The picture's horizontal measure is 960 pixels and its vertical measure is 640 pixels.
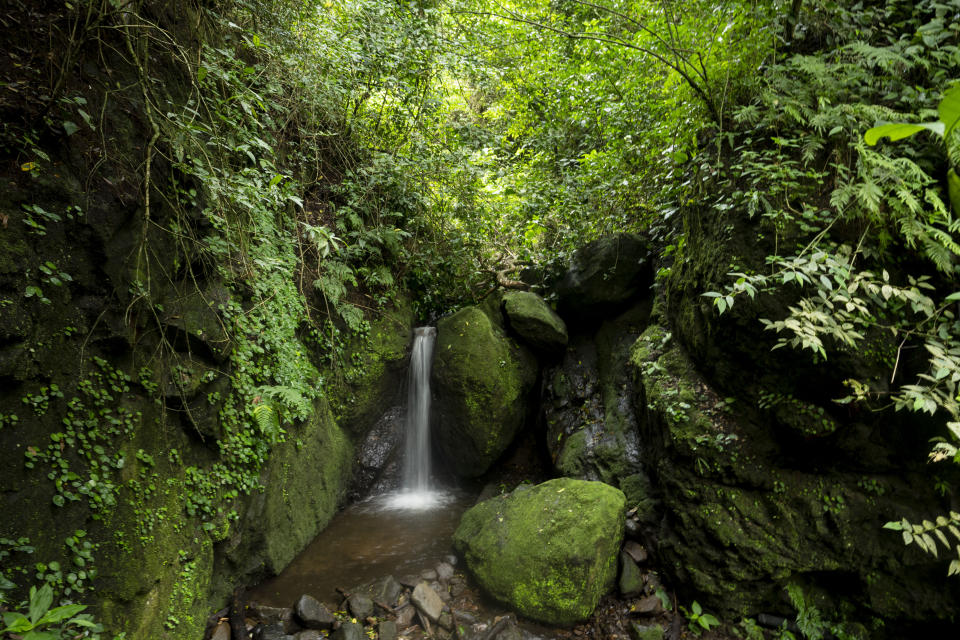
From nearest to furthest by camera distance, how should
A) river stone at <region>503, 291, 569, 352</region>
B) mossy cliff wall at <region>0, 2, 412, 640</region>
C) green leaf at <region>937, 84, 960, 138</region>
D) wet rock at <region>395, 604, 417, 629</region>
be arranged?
green leaf at <region>937, 84, 960, 138</region> < mossy cliff wall at <region>0, 2, 412, 640</region> < wet rock at <region>395, 604, 417, 629</region> < river stone at <region>503, 291, 569, 352</region>

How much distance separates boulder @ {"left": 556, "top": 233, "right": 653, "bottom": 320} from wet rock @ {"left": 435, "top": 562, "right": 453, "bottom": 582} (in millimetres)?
3546

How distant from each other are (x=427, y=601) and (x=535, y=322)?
11.4 ft

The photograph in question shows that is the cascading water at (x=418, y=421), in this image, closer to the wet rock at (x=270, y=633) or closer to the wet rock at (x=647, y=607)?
the wet rock at (x=270, y=633)

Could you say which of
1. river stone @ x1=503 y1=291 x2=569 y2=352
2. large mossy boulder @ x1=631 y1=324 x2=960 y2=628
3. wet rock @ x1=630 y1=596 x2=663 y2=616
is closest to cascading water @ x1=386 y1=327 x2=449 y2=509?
river stone @ x1=503 y1=291 x2=569 y2=352

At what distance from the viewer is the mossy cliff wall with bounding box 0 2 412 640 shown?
273 cm

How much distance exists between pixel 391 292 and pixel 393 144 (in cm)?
220

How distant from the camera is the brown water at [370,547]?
14.3 ft

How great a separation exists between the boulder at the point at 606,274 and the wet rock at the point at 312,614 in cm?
447

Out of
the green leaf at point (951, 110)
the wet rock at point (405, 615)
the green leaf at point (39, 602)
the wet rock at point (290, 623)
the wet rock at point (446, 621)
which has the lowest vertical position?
the wet rock at point (446, 621)

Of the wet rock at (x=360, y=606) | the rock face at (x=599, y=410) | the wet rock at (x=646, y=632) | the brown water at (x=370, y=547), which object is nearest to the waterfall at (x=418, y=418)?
the brown water at (x=370, y=547)

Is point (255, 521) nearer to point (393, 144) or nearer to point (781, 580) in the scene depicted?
point (781, 580)

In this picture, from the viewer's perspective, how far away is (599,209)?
6.55 m

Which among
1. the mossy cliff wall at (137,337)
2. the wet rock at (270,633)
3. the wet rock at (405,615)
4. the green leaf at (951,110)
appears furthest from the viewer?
the wet rock at (405,615)

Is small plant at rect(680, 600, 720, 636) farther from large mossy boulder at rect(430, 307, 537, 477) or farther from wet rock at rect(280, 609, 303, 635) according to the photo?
wet rock at rect(280, 609, 303, 635)
